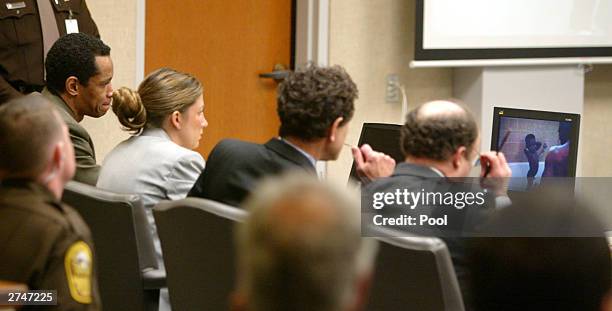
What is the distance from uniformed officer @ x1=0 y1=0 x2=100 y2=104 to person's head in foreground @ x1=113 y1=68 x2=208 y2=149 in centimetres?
123

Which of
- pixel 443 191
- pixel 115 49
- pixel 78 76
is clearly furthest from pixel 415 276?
pixel 115 49

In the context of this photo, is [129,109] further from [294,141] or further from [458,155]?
[458,155]

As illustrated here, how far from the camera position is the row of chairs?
175cm

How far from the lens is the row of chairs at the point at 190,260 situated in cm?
175

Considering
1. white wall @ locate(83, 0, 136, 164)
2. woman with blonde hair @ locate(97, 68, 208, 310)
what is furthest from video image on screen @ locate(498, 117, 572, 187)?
white wall @ locate(83, 0, 136, 164)

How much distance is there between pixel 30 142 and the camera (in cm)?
153

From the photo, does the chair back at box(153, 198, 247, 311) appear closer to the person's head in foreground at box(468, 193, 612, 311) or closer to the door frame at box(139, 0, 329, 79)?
the person's head in foreground at box(468, 193, 612, 311)

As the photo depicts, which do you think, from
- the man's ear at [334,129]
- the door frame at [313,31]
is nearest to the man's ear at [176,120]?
the man's ear at [334,129]

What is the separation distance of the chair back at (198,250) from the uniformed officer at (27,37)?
1.93m

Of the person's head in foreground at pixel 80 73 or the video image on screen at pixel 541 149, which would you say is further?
the person's head in foreground at pixel 80 73

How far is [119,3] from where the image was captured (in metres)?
4.69

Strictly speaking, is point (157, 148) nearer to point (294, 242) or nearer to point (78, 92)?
point (78, 92)

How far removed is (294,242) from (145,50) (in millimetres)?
4287

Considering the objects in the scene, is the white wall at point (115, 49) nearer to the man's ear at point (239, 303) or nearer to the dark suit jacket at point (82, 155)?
the dark suit jacket at point (82, 155)
